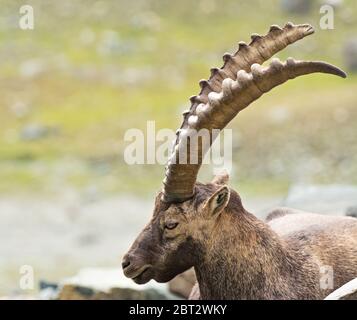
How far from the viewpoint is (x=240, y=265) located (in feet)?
38.0

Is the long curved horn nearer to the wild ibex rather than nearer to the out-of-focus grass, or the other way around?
the wild ibex

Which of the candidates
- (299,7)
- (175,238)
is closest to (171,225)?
(175,238)

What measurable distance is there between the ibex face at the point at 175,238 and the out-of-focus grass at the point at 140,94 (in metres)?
21.5

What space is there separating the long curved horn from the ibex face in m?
0.14

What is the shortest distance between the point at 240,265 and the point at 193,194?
80cm

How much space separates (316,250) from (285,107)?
28.0 m

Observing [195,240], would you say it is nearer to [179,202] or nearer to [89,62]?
[179,202]

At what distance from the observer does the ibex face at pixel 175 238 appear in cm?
1152

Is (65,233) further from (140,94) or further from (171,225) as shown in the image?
(171,225)

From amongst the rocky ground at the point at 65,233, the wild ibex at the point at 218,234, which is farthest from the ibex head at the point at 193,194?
the rocky ground at the point at 65,233

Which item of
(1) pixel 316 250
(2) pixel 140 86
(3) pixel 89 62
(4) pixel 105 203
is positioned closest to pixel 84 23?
(3) pixel 89 62

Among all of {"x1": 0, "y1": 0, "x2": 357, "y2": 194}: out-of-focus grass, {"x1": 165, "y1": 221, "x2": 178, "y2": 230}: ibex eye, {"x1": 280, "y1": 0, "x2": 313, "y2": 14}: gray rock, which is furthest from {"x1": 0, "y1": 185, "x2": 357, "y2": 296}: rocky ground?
{"x1": 280, "y1": 0, "x2": 313, "y2": 14}: gray rock

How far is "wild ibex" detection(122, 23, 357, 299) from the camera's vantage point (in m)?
11.4

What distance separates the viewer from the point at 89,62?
4988 centimetres
